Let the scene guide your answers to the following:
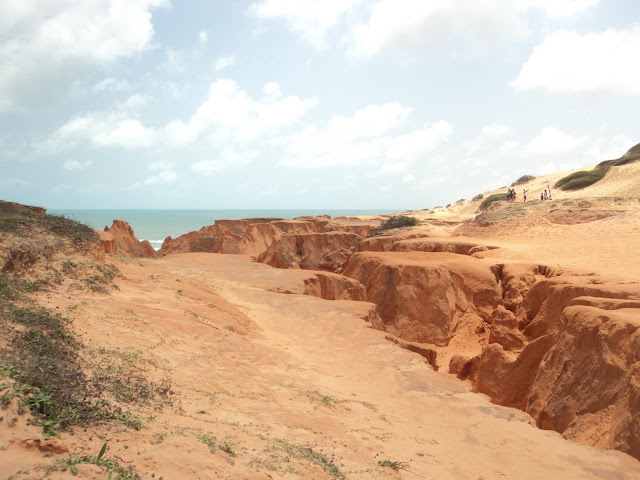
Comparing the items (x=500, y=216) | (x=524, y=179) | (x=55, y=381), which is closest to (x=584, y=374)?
(x=55, y=381)

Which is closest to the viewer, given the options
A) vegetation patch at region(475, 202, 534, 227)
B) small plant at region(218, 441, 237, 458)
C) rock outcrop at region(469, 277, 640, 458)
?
small plant at region(218, 441, 237, 458)

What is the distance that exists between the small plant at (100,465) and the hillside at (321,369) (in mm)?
13

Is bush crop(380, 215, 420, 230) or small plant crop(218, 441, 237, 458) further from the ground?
bush crop(380, 215, 420, 230)

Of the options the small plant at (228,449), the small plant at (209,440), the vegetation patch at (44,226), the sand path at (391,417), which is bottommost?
the sand path at (391,417)

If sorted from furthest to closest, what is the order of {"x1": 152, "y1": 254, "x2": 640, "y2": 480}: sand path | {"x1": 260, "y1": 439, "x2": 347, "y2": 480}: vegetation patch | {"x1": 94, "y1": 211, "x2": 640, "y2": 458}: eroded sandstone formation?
{"x1": 94, "y1": 211, "x2": 640, "y2": 458}: eroded sandstone formation < {"x1": 152, "y1": 254, "x2": 640, "y2": 480}: sand path < {"x1": 260, "y1": 439, "x2": 347, "y2": 480}: vegetation patch

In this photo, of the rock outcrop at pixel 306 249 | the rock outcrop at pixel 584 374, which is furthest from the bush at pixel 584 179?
the rock outcrop at pixel 584 374

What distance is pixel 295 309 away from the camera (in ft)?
42.8

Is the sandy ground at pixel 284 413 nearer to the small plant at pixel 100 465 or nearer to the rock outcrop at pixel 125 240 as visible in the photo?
the small plant at pixel 100 465

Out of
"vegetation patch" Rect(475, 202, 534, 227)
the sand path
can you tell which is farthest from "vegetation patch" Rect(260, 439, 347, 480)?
"vegetation patch" Rect(475, 202, 534, 227)

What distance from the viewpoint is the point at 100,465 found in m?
3.28

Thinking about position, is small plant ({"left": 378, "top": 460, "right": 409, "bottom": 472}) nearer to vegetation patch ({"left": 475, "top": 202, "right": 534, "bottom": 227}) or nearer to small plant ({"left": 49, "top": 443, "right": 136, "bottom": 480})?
small plant ({"left": 49, "top": 443, "right": 136, "bottom": 480})

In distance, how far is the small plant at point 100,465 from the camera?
10.3 ft

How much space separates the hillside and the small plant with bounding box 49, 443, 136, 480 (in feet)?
0.04

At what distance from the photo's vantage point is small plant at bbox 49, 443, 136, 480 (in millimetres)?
3129
